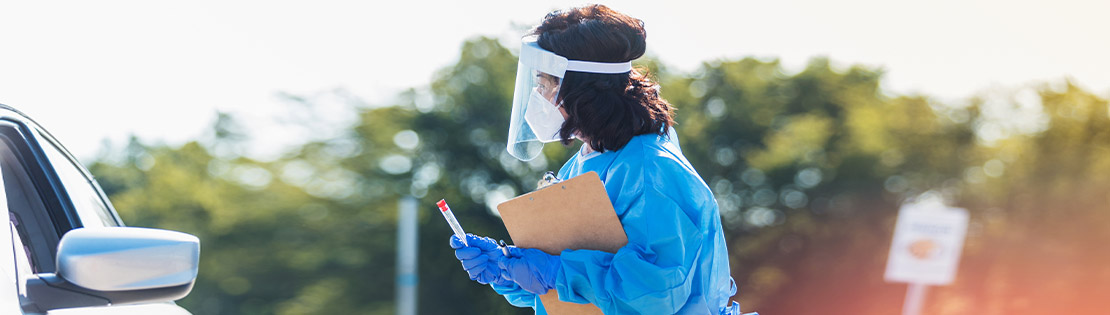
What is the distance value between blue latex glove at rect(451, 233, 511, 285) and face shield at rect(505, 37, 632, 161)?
0.29 metres

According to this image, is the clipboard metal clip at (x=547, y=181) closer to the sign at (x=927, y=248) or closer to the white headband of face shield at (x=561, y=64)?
the white headband of face shield at (x=561, y=64)

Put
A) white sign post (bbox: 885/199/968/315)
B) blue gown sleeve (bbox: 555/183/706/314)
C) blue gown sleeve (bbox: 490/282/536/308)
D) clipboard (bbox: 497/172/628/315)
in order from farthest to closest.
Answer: white sign post (bbox: 885/199/968/315) → blue gown sleeve (bbox: 490/282/536/308) → clipboard (bbox: 497/172/628/315) → blue gown sleeve (bbox: 555/183/706/314)

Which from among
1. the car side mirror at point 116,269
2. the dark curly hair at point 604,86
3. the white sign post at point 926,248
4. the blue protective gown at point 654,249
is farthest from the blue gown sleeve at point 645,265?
the white sign post at point 926,248

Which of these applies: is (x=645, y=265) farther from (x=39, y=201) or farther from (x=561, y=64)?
(x=39, y=201)

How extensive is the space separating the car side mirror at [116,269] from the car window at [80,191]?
17.3 inches

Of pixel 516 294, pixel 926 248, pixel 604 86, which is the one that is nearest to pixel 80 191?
pixel 516 294

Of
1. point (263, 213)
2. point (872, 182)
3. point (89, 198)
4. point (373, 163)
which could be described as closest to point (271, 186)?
point (263, 213)

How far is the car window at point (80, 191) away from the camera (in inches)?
68.7

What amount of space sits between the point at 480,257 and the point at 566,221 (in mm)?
194

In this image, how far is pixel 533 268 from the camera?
5.63 ft

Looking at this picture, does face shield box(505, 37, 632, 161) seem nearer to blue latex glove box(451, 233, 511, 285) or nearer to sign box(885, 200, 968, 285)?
blue latex glove box(451, 233, 511, 285)

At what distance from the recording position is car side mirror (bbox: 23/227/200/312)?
123cm

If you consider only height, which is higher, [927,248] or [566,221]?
[927,248]

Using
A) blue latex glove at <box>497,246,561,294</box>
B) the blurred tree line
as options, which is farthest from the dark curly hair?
the blurred tree line
